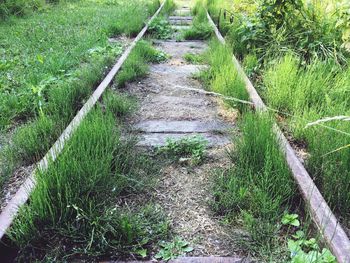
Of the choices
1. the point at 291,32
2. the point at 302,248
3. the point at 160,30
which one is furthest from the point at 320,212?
the point at 160,30

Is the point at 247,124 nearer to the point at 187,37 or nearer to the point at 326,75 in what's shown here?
the point at 326,75

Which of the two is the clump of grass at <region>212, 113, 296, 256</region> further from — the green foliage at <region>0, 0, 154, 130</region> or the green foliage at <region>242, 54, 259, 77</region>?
the green foliage at <region>242, 54, 259, 77</region>

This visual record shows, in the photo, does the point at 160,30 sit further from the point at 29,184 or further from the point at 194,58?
the point at 29,184

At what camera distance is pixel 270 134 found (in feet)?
8.41

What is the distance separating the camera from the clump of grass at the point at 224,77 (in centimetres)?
370

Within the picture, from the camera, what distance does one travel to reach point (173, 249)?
1.93 meters

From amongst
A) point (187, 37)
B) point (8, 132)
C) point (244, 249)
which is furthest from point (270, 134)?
point (187, 37)

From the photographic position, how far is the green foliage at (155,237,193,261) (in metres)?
1.87

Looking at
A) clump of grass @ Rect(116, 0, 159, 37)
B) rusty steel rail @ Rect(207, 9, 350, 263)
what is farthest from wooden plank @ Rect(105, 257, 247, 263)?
clump of grass @ Rect(116, 0, 159, 37)

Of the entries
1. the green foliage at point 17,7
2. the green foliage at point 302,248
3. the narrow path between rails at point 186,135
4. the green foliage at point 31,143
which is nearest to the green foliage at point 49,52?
A: the green foliage at point 17,7

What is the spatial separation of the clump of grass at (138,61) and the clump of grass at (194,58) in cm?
33

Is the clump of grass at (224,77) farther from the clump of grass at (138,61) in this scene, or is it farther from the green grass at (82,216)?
the green grass at (82,216)

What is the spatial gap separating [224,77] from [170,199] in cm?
192

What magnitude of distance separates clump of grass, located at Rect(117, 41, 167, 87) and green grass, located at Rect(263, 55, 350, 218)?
5.24 ft
